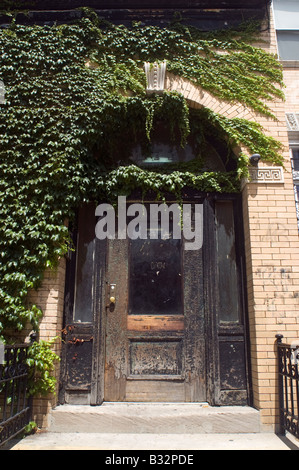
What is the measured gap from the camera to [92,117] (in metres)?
4.46

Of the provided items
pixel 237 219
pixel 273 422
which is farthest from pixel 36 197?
pixel 273 422

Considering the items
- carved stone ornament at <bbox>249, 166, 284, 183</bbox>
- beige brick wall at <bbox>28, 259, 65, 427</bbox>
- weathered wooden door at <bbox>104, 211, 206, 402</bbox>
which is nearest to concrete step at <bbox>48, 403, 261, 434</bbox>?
beige brick wall at <bbox>28, 259, 65, 427</bbox>

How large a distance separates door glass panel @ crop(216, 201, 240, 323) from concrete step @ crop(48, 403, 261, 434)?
1149 millimetres

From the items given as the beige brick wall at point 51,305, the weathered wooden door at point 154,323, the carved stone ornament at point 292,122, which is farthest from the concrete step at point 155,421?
the carved stone ornament at point 292,122

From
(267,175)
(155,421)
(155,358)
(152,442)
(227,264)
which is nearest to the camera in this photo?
(152,442)

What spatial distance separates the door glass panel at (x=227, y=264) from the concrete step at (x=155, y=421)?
3.77ft

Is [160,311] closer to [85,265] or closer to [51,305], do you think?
[85,265]

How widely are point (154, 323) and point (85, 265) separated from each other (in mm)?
1237

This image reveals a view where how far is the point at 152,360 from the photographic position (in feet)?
14.3

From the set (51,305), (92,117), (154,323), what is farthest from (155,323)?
(92,117)

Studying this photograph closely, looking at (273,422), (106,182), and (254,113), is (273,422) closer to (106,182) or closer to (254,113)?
(106,182)

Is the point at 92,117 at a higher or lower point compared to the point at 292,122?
lower

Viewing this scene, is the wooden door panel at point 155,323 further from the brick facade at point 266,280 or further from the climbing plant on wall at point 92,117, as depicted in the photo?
the climbing plant on wall at point 92,117

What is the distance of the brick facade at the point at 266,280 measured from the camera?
3881mm
